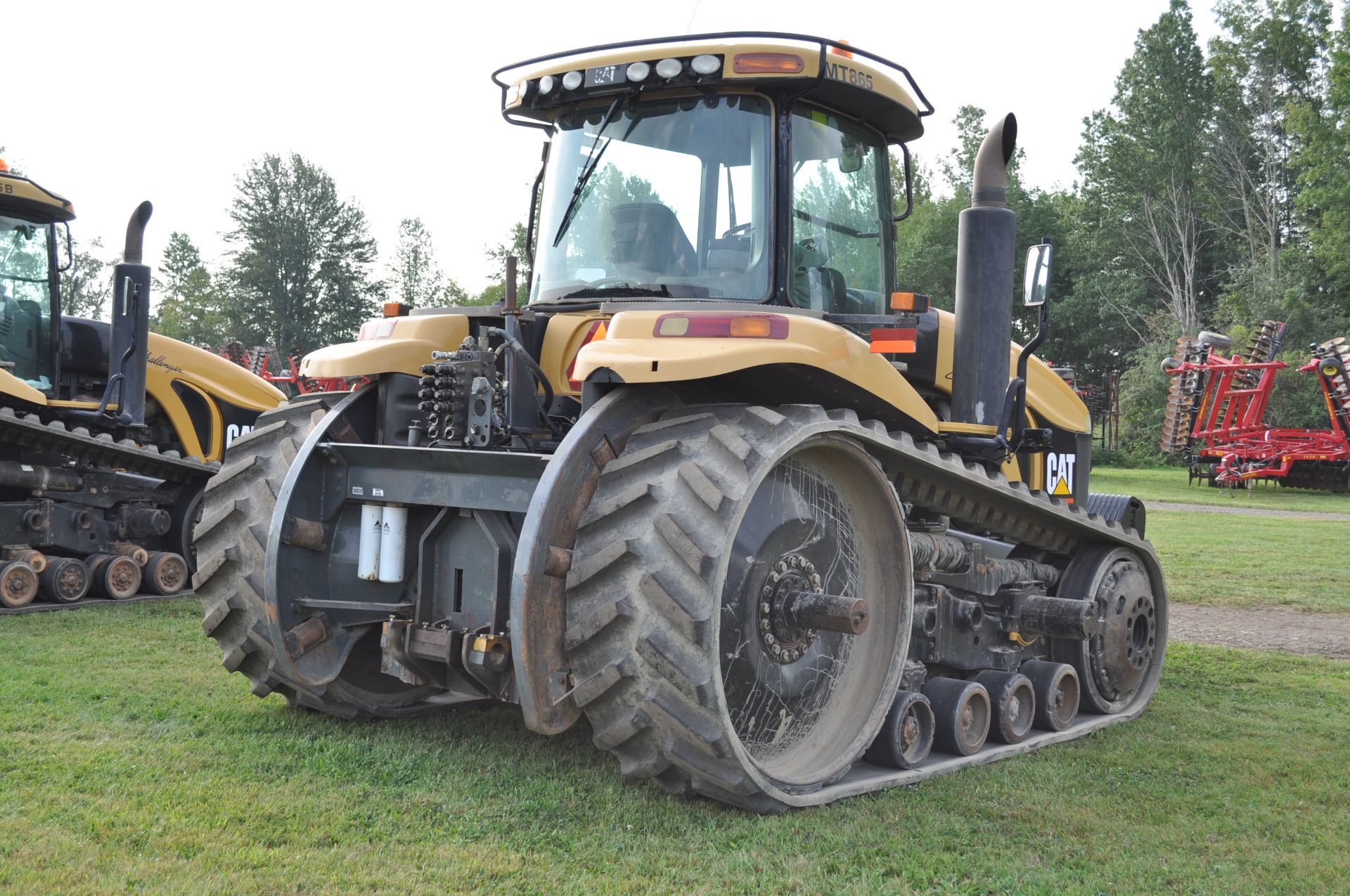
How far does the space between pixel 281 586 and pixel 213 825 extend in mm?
1173

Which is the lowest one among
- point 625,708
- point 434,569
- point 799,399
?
point 625,708

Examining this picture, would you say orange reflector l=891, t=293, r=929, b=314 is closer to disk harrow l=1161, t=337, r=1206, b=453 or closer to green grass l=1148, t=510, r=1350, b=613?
green grass l=1148, t=510, r=1350, b=613

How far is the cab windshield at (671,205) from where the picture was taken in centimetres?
523

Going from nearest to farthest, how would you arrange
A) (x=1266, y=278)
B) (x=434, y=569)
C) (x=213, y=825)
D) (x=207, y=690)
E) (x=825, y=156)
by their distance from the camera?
(x=213, y=825), (x=434, y=569), (x=825, y=156), (x=207, y=690), (x=1266, y=278)

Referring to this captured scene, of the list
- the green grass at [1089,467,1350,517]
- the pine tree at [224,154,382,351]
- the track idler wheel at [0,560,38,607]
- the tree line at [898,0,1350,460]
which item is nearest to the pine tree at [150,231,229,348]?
the pine tree at [224,154,382,351]

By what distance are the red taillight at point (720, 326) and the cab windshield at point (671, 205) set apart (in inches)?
31.6

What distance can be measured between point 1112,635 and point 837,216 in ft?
9.09

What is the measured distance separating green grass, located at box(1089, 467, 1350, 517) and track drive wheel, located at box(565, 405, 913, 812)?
64.7ft

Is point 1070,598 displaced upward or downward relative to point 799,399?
downward

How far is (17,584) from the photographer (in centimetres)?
893

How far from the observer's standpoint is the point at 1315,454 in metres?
28.3

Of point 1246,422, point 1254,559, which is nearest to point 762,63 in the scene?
point 1254,559

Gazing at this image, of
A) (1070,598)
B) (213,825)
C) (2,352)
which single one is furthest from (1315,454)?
(213,825)

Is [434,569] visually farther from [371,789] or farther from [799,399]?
[799,399]
